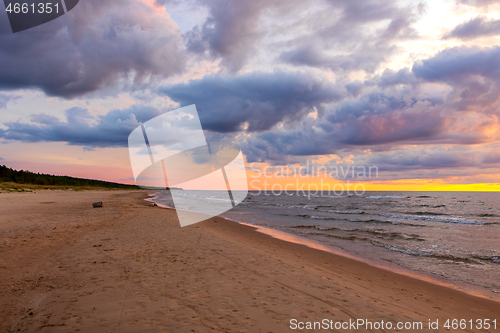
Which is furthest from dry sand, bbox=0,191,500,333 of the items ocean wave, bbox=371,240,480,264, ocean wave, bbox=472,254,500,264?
ocean wave, bbox=472,254,500,264

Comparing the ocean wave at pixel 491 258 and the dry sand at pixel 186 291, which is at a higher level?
the dry sand at pixel 186 291

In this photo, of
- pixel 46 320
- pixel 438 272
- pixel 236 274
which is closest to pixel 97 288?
Result: pixel 46 320

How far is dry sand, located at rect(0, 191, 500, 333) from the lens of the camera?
465 centimetres

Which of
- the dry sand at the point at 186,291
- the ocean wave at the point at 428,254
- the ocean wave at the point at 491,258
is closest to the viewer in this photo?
the dry sand at the point at 186,291

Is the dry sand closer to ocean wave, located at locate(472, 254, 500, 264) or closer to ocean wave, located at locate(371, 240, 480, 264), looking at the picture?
ocean wave, located at locate(371, 240, 480, 264)

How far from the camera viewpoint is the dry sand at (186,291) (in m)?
4.65

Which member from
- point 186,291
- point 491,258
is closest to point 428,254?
point 491,258

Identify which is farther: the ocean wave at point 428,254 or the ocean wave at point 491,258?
the ocean wave at point 428,254

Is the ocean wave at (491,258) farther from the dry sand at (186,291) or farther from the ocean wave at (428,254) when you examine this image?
the dry sand at (186,291)

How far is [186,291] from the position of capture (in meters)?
5.98

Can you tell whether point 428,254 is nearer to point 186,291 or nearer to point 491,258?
point 491,258

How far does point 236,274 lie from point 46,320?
175 inches

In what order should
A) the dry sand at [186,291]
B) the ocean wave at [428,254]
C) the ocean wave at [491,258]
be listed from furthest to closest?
the ocean wave at [428,254]
the ocean wave at [491,258]
the dry sand at [186,291]

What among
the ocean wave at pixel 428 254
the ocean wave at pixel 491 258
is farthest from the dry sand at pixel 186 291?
the ocean wave at pixel 491 258
